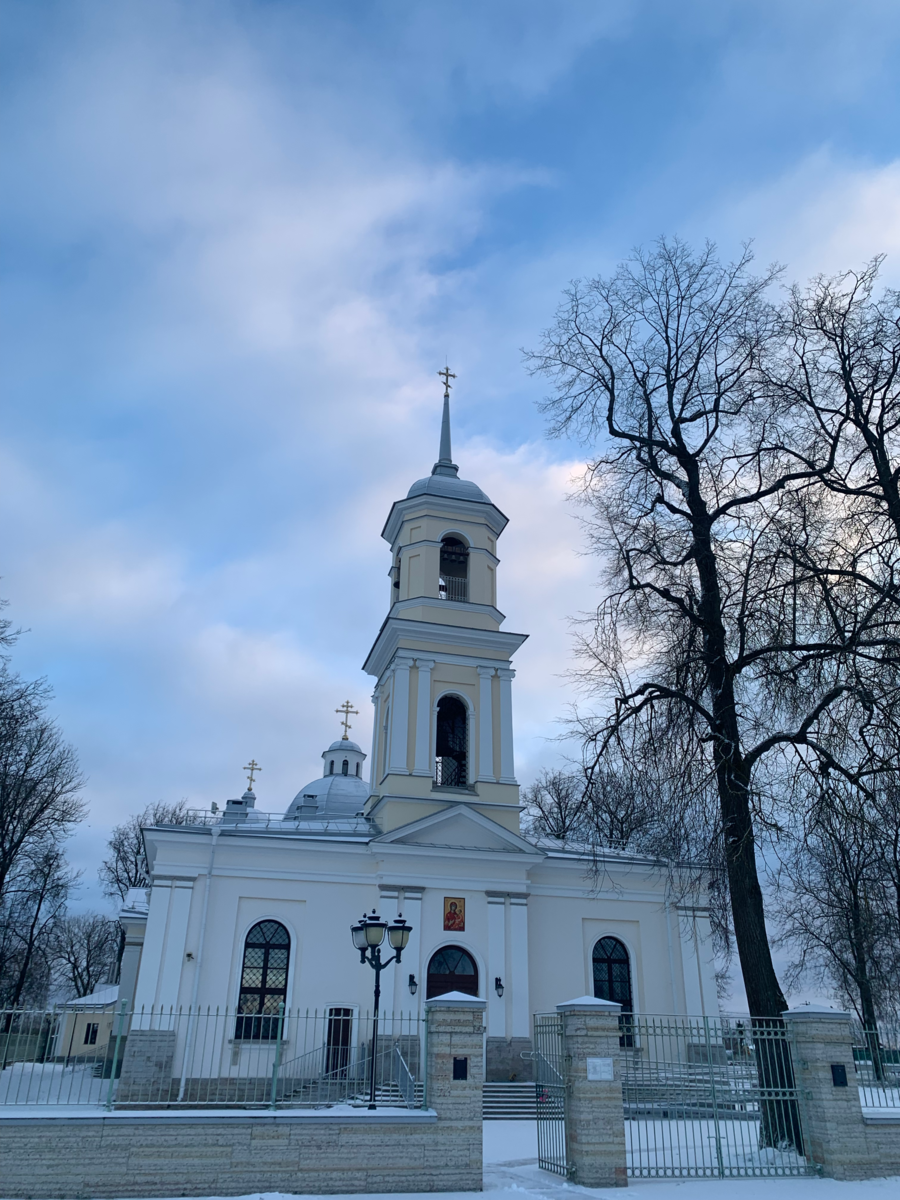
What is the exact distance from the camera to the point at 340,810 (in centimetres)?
3822

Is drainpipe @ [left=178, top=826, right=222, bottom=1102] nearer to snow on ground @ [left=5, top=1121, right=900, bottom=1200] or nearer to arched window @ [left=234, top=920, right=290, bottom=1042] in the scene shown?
arched window @ [left=234, top=920, right=290, bottom=1042]

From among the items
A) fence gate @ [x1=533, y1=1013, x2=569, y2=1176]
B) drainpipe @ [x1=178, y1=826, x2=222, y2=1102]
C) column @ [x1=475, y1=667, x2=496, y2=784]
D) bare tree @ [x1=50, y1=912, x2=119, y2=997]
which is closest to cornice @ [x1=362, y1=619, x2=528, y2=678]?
column @ [x1=475, y1=667, x2=496, y2=784]

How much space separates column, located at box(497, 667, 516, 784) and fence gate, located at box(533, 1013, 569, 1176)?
39.5 feet

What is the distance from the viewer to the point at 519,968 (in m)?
22.5

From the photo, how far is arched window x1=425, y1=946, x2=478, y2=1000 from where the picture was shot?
22.1 meters

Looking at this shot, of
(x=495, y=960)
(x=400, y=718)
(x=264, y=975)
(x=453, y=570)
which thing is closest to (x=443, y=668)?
(x=400, y=718)

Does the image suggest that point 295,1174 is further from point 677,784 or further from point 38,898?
point 38,898

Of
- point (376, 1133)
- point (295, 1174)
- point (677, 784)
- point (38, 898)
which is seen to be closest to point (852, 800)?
point (677, 784)

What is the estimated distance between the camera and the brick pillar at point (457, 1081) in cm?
1058

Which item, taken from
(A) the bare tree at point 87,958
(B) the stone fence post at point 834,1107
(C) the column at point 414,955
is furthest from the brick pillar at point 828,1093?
(A) the bare tree at point 87,958

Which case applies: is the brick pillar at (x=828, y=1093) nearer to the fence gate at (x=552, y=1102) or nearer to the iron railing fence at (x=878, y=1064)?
the iron railing fence at (x=878, y=1064)

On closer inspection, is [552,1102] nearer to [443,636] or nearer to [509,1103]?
[509,1103]

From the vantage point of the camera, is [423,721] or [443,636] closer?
[423,721]

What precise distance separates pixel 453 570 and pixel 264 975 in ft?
40.2
